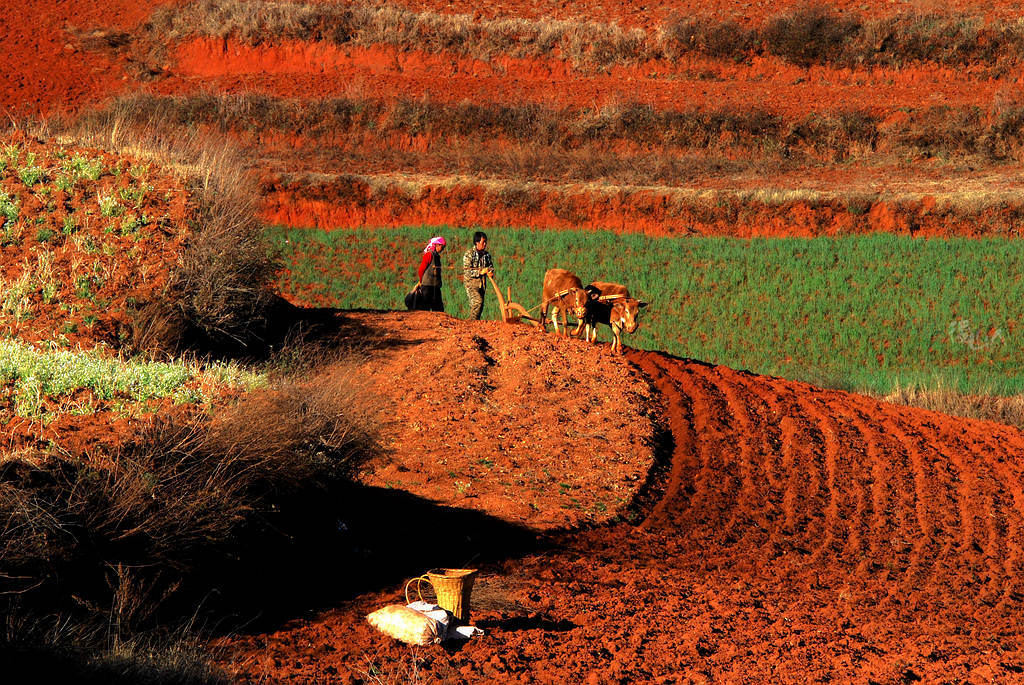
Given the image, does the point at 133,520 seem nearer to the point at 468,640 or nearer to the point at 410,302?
the point at 468,640

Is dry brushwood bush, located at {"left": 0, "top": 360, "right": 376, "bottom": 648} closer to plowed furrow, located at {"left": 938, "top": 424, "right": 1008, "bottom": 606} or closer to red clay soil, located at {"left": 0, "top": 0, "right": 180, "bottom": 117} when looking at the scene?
plowed furrow, located at {"left": 938, "top": 424, "right": 1008, "bottom": 606}

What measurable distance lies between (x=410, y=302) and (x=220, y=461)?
10.3 meters

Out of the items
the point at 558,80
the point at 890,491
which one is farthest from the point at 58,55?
the point at 890,491

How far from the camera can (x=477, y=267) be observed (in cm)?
1611

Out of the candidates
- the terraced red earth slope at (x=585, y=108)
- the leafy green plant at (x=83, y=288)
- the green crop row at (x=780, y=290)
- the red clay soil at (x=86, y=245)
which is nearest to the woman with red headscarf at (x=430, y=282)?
the red clay soil at (x=86, y=245)

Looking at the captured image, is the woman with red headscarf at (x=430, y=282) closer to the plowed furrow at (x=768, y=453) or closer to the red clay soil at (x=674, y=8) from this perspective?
the plowed furrow at (x=768, y=453)

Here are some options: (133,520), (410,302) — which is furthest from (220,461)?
(410,302)

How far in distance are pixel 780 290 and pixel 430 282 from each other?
7.98 m

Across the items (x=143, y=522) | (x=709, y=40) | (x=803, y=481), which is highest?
(x=709, y=40)

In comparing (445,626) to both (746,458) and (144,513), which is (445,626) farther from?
(746,458)

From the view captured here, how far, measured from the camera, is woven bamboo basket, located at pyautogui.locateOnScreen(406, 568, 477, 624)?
6.77 meters

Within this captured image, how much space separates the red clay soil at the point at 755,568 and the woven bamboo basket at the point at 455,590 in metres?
0.24

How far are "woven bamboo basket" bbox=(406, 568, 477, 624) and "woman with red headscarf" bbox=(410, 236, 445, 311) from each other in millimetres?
10083

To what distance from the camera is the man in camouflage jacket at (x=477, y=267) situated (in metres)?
15.9
